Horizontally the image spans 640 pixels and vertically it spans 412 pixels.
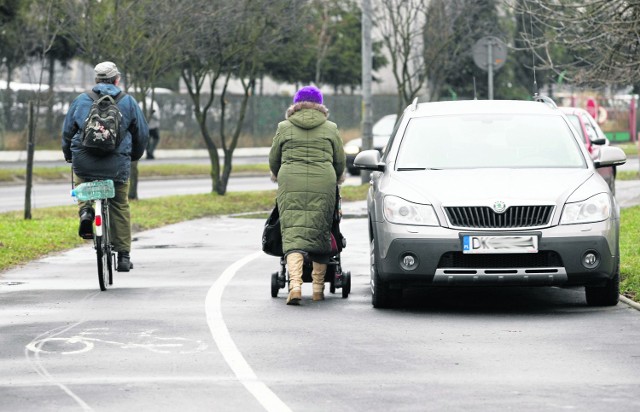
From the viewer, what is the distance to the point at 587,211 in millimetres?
10883

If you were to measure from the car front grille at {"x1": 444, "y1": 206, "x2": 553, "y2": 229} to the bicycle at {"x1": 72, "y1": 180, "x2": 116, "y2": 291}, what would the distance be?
329 cm

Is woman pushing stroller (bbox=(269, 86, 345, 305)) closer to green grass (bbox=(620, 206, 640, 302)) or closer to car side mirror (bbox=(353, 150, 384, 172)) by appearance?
car side mirror (bbox=(353, 150, 384, 172))

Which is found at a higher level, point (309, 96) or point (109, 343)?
point (309, 96)

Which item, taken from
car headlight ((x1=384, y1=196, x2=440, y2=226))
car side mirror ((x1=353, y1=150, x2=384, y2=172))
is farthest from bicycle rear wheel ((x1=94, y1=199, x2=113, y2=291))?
car headlight ((x1=384, y1=196, x2=440, y2=226))

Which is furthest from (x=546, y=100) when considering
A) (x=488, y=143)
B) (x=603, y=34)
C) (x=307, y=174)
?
(x=603, y=34)

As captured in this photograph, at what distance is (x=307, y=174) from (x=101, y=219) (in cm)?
198

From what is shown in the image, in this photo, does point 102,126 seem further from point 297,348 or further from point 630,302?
point 630,302

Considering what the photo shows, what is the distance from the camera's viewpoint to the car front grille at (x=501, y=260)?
10.7m

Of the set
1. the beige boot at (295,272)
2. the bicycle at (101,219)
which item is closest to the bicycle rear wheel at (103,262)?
the bicycle at (101,219)

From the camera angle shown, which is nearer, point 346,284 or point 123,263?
point 346,284

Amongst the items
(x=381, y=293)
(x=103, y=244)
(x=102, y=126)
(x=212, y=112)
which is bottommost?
(x=381, y=293)

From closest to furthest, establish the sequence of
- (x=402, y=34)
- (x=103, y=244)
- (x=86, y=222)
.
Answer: (x=103, y=244) → (x=86, y=222) → (x=402, y=34)

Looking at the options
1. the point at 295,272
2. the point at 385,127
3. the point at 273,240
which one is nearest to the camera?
the point at 295,272

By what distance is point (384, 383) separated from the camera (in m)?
7.87
